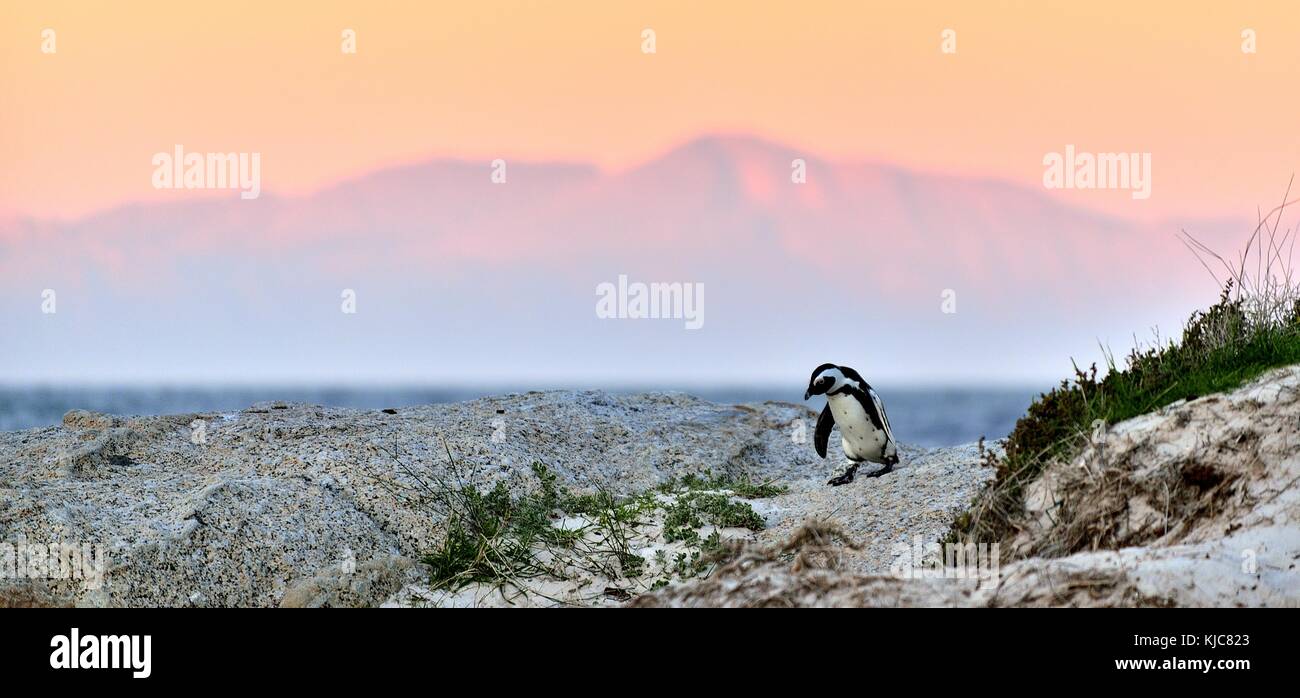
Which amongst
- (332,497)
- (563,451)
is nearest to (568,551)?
(332,497)

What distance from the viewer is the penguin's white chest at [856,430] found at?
10.0 meters

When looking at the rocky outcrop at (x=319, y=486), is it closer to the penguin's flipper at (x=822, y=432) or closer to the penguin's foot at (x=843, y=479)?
the penguin's foot at (x=843, y=479)

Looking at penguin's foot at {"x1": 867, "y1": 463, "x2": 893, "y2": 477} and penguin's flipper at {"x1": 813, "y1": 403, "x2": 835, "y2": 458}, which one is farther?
penguin's flipper at {"x1": 813, "y1": 403, "x2": 835, "y2": 458}

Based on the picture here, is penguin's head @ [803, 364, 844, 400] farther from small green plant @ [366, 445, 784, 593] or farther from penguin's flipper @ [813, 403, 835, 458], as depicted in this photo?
small green plant @ [366, 445, 784, 593]

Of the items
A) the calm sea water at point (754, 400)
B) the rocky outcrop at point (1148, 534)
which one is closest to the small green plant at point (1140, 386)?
the rocky outcrop at point (1148, 534)

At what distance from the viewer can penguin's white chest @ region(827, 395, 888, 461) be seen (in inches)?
395

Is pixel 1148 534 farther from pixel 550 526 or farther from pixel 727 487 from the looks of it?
pixel 727 487

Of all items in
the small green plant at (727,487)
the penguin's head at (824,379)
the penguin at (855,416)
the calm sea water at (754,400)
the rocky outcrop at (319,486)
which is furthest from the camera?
the calm sea water at (754,400)

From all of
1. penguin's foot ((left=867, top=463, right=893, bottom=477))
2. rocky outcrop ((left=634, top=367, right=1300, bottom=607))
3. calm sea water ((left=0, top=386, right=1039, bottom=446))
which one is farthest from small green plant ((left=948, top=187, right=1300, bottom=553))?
calm sea water ((left=0, top=386, right=1039, bottom=446))

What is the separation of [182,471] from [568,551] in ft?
11.2

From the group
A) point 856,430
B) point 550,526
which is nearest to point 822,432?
point 856,430
